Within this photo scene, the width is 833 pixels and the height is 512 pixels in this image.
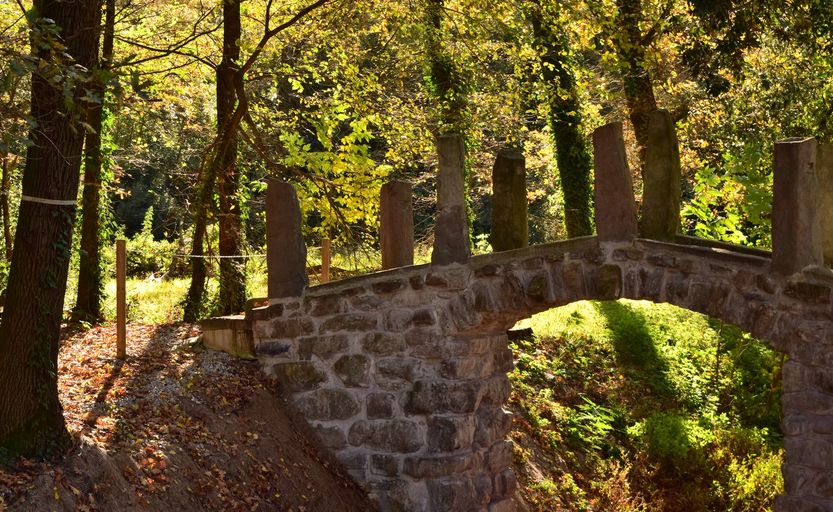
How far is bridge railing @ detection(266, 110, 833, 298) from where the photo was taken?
623 cm

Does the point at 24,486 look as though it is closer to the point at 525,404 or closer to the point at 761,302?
the point at 761,302

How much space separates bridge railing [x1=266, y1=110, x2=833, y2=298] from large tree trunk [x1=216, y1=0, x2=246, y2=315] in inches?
111

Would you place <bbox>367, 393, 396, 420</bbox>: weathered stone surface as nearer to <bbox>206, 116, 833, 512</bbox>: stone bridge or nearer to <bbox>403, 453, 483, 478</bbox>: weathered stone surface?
<bbox>206, 116, 833, 512</bbox>: stone bridge

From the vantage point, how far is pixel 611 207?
6.93 m

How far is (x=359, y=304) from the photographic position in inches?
309

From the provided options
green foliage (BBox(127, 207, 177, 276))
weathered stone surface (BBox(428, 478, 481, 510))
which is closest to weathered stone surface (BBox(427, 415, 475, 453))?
weathered stone surface (BBox(428, 478, 481, 510))

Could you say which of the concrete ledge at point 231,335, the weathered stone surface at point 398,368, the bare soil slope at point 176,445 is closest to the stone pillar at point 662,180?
the weathered stone surface at point 398,368

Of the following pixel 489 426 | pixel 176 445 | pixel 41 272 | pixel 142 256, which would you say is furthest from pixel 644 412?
pixel 142 256

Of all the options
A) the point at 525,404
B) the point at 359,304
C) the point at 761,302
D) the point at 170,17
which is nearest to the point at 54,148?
the point at 359,304

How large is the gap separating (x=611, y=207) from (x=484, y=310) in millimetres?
1242

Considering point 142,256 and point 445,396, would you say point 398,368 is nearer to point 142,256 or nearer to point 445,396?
point 445,396

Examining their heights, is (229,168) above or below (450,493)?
above

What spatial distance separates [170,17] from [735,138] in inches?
305

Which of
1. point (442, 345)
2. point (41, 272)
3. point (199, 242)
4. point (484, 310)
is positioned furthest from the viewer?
point (199, 242)
